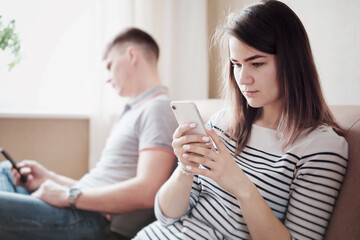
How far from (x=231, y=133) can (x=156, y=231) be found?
36cm

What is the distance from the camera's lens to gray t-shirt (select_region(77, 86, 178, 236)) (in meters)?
1.28

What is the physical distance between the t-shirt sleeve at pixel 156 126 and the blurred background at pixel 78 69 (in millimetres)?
645

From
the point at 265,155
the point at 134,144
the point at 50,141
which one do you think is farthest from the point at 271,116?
the point at 50,141

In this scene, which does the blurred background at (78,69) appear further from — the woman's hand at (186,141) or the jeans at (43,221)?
the woman's hand at (186,141)

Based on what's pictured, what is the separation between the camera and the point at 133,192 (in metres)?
1.22

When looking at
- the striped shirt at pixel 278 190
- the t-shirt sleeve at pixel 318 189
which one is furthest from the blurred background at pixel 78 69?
the t-shirt sleeve at pixel 318 189

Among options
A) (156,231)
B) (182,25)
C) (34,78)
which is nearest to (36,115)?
(34,78)

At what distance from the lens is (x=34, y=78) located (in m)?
2.19

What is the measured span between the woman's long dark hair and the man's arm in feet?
1.69

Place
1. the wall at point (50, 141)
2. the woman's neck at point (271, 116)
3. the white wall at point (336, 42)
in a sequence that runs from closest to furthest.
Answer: the woman's neck at point (271, 116) < the white wall at point (336, 42) < the wall at point (50, 141)

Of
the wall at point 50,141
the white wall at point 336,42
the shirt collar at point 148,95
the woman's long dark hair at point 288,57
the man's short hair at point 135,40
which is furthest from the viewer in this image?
the wall at point 50,141

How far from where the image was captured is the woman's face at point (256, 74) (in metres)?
0.83

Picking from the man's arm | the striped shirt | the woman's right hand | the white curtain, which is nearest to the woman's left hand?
the striped shirt

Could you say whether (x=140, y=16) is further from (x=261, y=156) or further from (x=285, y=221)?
(x=285, y=221)
